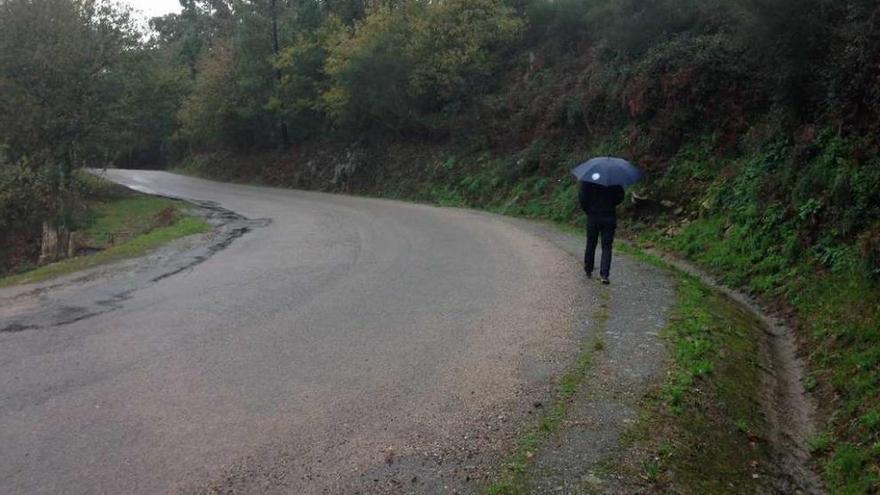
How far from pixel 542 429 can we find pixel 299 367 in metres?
2.65

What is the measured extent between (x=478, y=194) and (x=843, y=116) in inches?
576

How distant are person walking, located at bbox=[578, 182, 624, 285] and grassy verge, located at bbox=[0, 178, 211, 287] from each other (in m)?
8.88

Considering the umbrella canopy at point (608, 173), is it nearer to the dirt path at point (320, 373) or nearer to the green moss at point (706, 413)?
the dirt path at point (320, 373)

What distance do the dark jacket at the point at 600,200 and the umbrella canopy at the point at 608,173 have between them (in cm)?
25

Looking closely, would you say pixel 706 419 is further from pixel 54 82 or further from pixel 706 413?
pixel 54 82

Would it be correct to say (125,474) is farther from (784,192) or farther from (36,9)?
(36,9)

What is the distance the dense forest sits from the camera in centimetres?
1023

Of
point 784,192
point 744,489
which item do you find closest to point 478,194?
point 784,192

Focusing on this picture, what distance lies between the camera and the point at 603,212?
36.4 ft

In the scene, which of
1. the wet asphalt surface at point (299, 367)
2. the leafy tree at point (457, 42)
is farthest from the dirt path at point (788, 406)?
the leafy tree at point (457, 42)

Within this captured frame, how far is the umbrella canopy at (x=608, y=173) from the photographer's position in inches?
418

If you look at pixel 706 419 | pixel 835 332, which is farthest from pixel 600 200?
pixel 706 419

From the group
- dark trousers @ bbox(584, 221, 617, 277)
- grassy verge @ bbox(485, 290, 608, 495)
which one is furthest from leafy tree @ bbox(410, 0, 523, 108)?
grassy verge @ bbox(485, 290, 608, 495)

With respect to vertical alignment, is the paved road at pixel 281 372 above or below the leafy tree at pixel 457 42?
below
